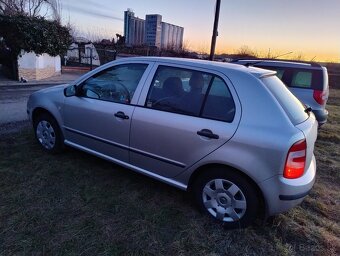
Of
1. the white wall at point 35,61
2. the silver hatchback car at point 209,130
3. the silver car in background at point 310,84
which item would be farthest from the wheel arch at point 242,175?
the white wall at point 35,61

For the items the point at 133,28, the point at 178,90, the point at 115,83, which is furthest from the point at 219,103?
the point at 133,28

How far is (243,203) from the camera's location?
107 inches

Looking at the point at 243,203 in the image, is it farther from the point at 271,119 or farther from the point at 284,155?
the point at 271,119

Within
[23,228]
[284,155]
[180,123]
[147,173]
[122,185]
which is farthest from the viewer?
[122,185]

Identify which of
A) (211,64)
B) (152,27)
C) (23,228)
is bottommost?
(23,228)

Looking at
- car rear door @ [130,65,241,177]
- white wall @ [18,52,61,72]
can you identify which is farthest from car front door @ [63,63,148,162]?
white wall @ [18,52,61,72]

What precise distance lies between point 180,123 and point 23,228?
181 centimetres

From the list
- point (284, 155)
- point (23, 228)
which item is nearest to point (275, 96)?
point (284, 155)

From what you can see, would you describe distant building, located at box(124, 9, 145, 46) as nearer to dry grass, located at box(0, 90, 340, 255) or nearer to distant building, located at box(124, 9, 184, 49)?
distant building, located at box(124, 9, 184, 49)

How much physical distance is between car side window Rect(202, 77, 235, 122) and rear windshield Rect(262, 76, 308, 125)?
16.3 inches

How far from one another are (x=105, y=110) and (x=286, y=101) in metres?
2.09

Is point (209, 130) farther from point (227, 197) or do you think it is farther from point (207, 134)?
point (227, 197)

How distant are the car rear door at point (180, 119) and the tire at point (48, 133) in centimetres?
145

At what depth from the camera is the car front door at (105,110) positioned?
3303 millimetres
